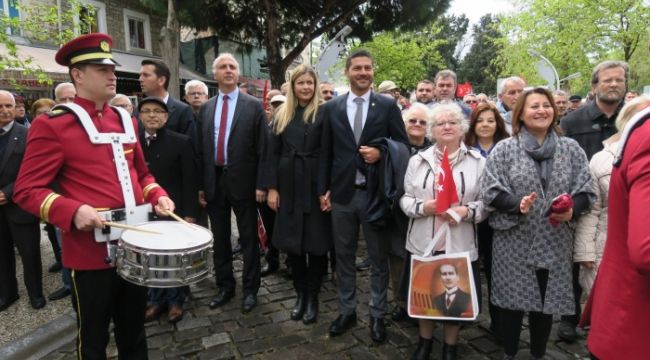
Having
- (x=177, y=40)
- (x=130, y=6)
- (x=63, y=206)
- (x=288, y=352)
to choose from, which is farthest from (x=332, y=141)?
(x=130, y=6)

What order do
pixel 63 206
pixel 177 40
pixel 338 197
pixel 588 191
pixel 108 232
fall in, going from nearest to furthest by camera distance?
1. pixel 63 206
2. pixel 108 232
3. pixel 588 191
4. pixel 338 197
5. pixel 177 40

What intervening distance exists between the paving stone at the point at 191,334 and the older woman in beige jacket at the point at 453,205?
71.8 inches

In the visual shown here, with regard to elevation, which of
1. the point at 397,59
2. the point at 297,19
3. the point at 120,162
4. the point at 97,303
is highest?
the point at 397,59

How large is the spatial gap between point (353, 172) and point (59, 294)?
139 inches

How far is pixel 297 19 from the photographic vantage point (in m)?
16.8

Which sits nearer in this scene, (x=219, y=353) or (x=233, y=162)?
(x=219, y=353)

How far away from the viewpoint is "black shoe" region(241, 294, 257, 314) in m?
4.22

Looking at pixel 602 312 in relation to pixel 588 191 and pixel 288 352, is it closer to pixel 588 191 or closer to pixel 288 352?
pixel 588 191

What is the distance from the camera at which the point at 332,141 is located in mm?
3801

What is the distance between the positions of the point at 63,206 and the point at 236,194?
2014 mm

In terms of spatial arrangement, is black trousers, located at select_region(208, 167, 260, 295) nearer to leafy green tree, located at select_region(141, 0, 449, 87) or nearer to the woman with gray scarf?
the woman with gray scarf

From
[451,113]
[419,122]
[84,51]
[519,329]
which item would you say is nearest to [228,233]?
[419,122]

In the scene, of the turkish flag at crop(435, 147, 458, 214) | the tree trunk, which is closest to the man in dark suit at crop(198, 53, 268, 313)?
the turkish flag at crop(435, 147, 458, 214)

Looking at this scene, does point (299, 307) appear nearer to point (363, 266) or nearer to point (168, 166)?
point (363, 266)
